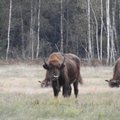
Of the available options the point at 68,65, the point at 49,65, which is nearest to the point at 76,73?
the point at 68,65

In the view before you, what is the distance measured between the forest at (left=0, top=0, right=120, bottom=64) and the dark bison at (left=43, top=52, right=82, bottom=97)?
1348 inches

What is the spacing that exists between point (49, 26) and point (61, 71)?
40.7 metres

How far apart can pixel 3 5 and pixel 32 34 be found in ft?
14.1

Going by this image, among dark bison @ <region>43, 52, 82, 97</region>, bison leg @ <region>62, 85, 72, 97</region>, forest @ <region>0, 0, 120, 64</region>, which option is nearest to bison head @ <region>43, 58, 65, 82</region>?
dark bison @ <region>43, 52, 82, 97</region>

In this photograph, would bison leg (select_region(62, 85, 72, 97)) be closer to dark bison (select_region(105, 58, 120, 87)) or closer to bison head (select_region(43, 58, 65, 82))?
bison head (select_region(43, 58, 65, 82))

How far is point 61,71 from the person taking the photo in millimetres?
14719

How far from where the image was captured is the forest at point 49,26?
5144 cm

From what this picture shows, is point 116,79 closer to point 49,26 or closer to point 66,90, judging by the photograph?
point 66,90

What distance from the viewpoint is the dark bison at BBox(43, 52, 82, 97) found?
1439 cm

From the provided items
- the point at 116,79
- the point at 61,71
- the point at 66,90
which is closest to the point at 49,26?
the point at 116,79

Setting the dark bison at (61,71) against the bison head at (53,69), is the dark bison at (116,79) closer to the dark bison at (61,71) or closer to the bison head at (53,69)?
the dark bison at (61,71)

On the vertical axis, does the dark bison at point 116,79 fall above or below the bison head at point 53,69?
below

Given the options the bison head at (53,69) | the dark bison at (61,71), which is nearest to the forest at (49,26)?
the dark bison at (61,71)

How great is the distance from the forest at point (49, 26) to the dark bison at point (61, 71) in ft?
112
